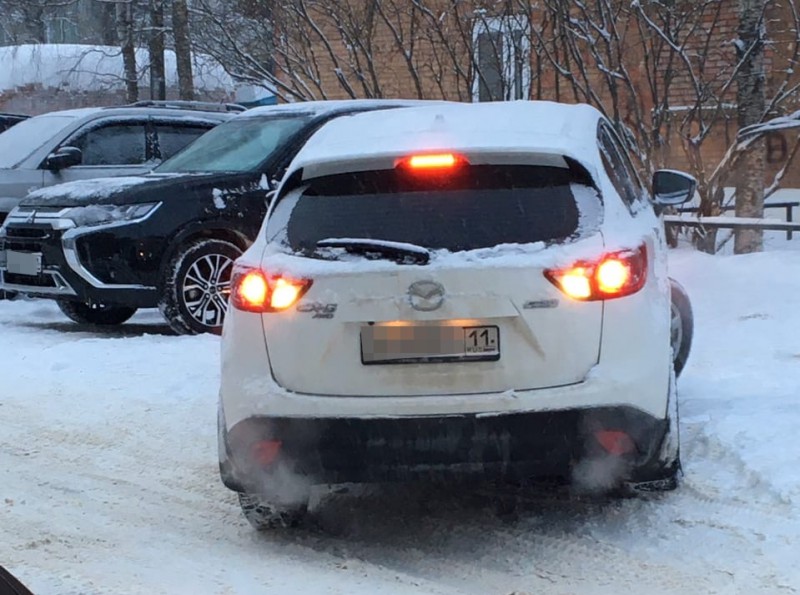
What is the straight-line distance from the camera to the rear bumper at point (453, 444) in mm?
3811

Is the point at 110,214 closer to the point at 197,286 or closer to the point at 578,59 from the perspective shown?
the point at 197,286

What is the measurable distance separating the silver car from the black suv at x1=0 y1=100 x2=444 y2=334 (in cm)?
141

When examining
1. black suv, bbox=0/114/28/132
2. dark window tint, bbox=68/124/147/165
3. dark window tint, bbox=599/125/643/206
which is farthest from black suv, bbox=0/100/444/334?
black suv, bbox=0/114/28/132

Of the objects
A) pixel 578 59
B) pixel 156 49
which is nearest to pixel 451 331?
pixel 578 59

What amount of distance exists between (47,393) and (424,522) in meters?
3.50

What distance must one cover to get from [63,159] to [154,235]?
8.33ft

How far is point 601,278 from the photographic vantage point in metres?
3.84

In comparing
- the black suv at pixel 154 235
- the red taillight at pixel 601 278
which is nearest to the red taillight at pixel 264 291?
the red taillight at pixel 601 278

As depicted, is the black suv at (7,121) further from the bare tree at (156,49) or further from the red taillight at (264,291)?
the red taillight at (264,291)

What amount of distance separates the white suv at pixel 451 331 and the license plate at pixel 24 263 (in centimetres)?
510

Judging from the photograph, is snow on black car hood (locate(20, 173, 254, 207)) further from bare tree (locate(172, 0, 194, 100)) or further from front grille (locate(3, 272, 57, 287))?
bare tree (locate(172, 0, 194, 100))

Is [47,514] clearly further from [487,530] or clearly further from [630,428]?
[630,428]

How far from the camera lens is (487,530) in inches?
173

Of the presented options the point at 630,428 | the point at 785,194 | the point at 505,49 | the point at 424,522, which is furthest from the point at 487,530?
the point at 785,194
